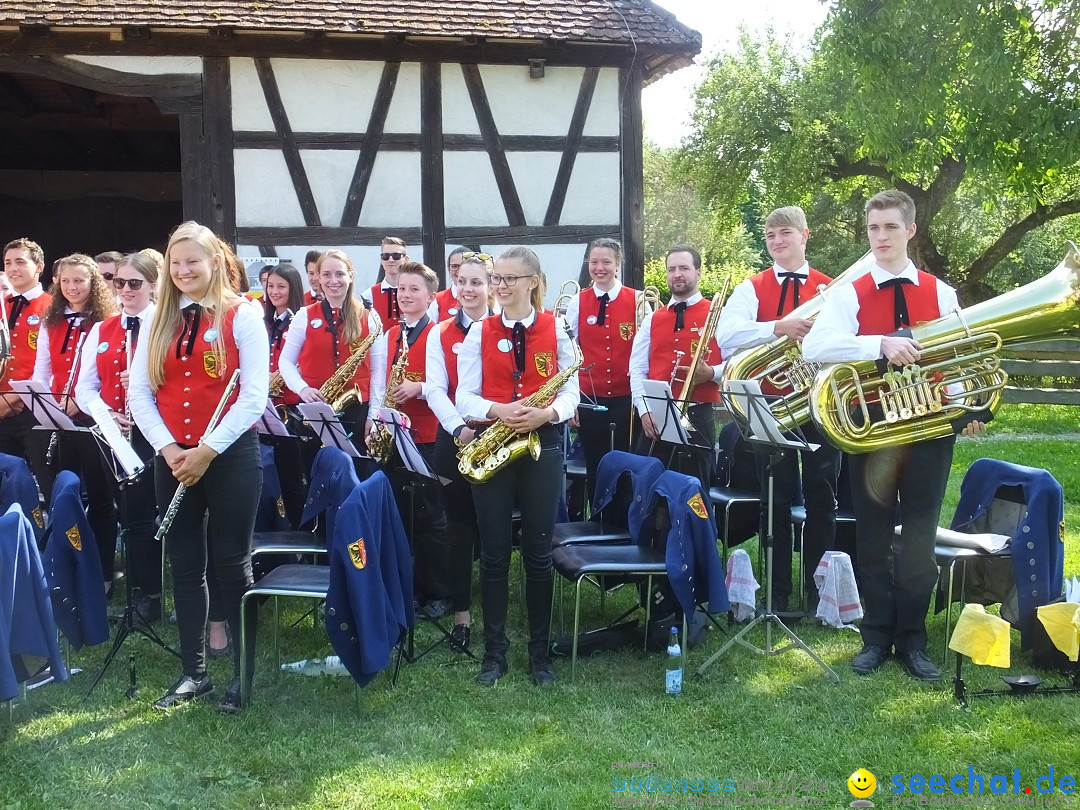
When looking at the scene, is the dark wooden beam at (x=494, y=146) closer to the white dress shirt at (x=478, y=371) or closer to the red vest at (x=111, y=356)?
the red vest at (x=111, y=356)

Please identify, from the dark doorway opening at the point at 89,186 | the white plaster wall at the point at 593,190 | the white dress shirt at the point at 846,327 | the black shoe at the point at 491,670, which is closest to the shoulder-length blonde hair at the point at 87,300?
the black shoe at the point at 491,670

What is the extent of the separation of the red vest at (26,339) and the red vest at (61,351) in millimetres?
343

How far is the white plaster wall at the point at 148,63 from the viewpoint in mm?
9930

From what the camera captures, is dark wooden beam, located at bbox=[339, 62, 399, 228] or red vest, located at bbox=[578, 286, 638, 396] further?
dark wooden beam, located at bbox=[339, 62, 399, 228]

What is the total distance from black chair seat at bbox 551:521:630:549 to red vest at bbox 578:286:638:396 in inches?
58.3

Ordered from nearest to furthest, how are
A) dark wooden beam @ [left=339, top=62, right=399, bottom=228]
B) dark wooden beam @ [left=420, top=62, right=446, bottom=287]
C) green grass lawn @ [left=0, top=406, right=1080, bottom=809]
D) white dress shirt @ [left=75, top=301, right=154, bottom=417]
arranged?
green grass lawn @ [left=0, top=406, right=1080, bottom=809] < white dress shirt @ [left=75, top=301, right=154, bottom=417] < dark wooden beam @ [left=339, top=62, right=399, bottom=228] < dark wooden beam @ [left=420, top=62, right=446, bottom=287]

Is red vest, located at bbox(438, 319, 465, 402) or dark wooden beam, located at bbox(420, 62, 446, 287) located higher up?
dark wooden beam, located at bbox(420, 62, 446, 287)

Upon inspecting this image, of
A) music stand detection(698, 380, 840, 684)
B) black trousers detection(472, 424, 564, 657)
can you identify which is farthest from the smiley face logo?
black trousers detection(472, 424, 564, 657)

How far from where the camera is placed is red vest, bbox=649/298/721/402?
6.14 metres

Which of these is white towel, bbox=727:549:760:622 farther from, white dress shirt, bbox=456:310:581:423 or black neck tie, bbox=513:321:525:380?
black neck tie, bbox=513:321:525:380

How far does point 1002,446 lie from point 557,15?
6.34 metres

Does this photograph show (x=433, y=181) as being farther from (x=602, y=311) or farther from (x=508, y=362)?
(x=508, y=362)

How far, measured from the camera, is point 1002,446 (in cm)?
1116

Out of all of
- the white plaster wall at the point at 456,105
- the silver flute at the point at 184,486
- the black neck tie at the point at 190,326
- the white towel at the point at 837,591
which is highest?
the white plaster wall at the point at 456,105
